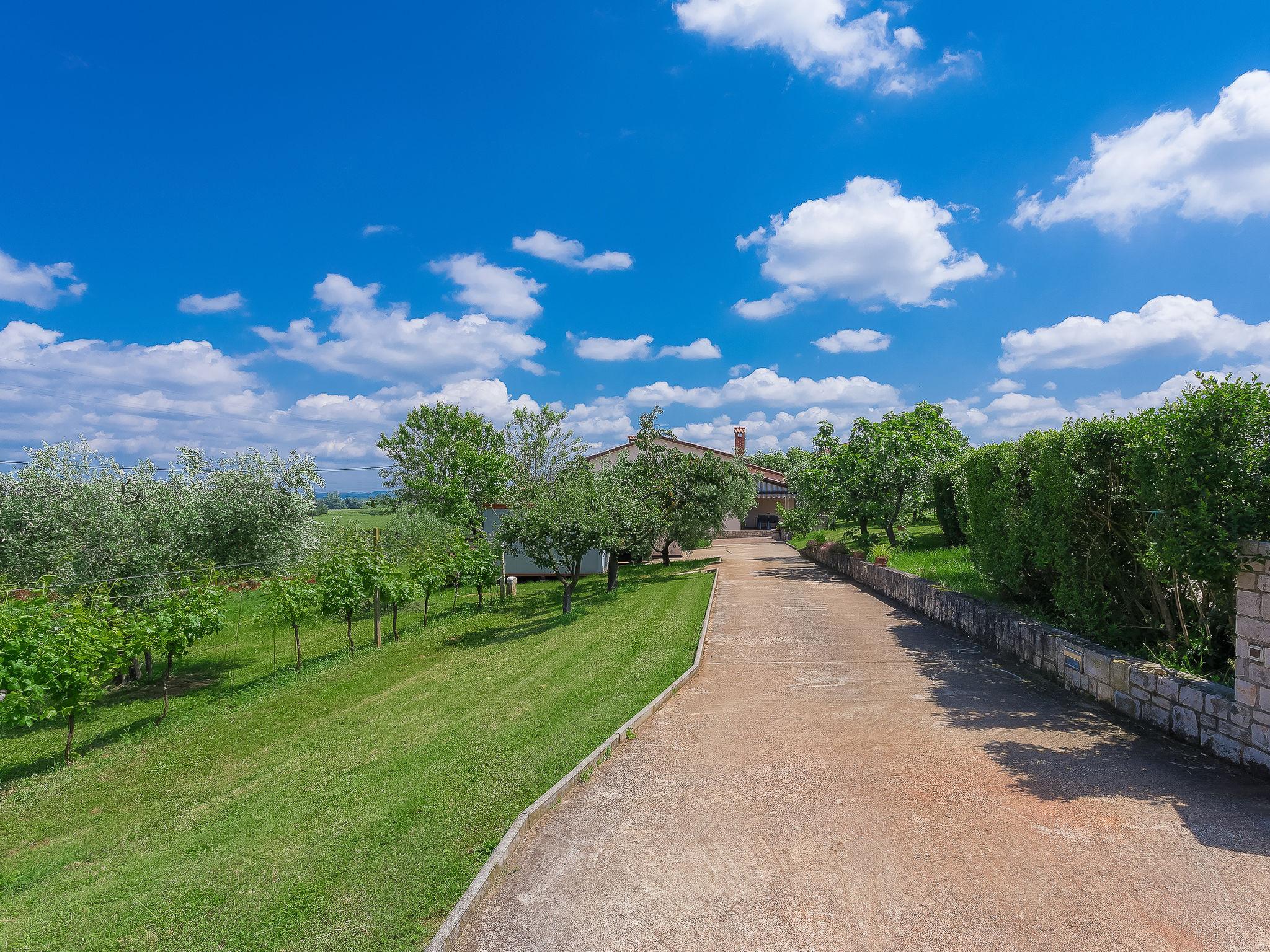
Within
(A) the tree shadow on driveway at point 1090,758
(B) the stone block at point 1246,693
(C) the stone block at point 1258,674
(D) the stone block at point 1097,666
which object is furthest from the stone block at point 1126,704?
(C) the stone block at point 1258,674

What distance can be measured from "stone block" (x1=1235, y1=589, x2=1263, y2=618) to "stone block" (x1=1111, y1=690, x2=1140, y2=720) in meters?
1.86

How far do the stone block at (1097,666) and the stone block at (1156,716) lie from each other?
64cm

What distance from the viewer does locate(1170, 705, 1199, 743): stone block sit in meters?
6.59

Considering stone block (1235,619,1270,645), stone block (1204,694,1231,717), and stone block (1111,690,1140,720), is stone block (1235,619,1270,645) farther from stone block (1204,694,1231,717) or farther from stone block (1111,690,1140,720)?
stone block (1111,690,1140,720)

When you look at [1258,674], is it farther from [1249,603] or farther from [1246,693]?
[1249,603]

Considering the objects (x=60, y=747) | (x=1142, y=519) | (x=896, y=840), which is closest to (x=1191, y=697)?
(x=1142, y=519)

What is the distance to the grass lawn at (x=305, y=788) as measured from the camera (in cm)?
461

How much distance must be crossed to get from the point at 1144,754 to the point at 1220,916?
2998 mm

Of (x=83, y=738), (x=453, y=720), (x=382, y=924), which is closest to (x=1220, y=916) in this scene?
(x=382, y=924)

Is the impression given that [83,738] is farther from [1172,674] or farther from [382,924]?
[1172,674]

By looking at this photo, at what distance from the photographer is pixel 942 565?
17.6 m

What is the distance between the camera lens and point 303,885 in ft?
15.8

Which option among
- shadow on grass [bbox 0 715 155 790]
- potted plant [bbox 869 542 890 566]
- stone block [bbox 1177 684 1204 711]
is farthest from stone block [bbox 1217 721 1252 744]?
shadow on grass [bbox 0 715 155 790]

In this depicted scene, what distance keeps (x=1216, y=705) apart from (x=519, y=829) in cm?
Answer: 716
